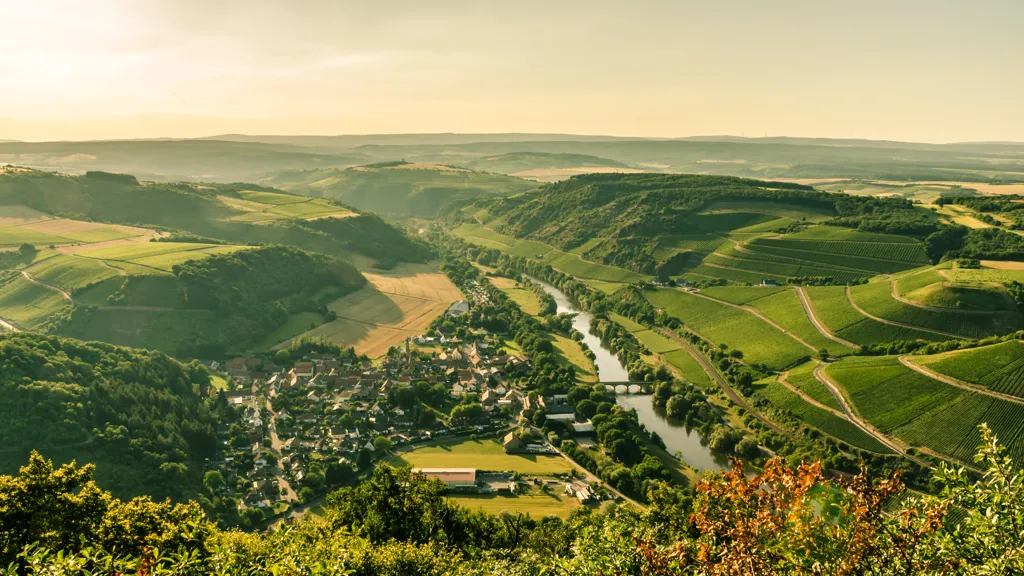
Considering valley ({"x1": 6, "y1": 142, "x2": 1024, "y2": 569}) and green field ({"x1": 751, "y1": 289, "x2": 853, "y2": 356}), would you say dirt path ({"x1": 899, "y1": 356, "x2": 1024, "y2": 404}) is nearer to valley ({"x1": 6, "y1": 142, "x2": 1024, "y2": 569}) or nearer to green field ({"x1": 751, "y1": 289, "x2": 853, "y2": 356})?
valley ({"x1": 6, "y1": 142, "x2": 1024, "y2": 569})

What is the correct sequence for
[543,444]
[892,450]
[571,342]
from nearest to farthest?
[892,450]
[543,444]
[571,342]

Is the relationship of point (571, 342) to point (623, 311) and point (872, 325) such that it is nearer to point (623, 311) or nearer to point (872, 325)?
point (623, 311)

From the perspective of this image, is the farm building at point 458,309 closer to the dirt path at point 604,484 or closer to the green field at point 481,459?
the green field at point 481,459

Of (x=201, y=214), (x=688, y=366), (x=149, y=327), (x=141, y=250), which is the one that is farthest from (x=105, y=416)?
(x=201, y=214)

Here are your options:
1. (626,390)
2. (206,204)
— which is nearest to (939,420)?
(626,390)

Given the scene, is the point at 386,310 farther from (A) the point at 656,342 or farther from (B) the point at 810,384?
(B) the point at 810,384

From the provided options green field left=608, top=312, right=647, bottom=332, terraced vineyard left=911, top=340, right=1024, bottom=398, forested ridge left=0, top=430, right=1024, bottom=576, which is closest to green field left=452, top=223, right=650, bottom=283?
green field left=608, top=312, right=647, bottom=332
